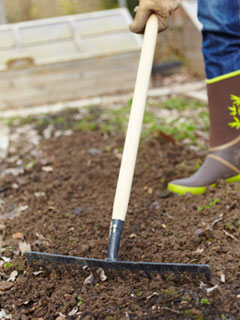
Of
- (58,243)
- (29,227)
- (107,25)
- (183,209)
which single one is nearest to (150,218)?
(183,209)

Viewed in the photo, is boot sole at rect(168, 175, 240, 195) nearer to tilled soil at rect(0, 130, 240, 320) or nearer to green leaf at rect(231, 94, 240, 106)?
tilled soil at rect(0, 130, 240, 320)

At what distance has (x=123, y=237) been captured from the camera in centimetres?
187

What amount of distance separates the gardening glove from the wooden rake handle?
0.16 ft

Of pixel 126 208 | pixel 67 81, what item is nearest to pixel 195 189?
pixel 126 208

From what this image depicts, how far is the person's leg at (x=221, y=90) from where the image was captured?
2021mm

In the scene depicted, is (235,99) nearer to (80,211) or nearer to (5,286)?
(80,211)

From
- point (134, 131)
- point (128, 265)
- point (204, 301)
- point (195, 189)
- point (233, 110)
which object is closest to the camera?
point (204, 301)

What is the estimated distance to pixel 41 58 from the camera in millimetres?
5770

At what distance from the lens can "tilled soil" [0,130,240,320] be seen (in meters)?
1.38

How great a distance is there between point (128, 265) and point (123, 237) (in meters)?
0.44

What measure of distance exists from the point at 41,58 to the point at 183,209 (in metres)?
4.36

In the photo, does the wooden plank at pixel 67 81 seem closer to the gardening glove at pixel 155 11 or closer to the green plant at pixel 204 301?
the gardening glove at pixel 155 11

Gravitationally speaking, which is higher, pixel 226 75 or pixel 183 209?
pixel 226 75

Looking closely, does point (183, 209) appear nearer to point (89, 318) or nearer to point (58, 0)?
point (89, 318)
